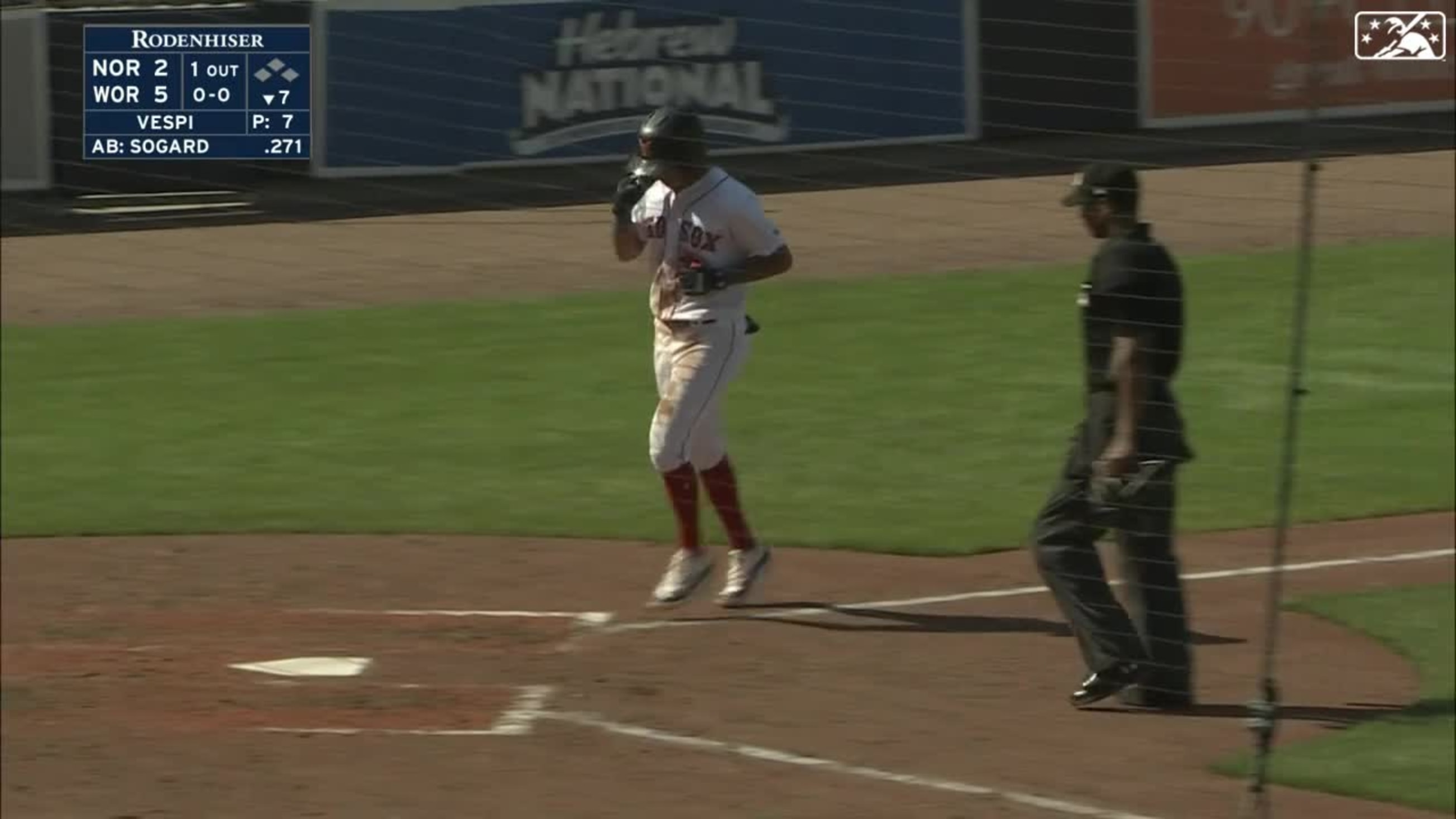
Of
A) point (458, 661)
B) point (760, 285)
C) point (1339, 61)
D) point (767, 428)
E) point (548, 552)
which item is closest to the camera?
point (458, 661)

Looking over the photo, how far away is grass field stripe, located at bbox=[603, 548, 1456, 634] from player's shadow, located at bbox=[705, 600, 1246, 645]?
0.09ft

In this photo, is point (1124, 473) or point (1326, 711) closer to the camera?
point (1124, 473)

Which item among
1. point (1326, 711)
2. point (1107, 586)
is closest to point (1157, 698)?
point (1107, 586)

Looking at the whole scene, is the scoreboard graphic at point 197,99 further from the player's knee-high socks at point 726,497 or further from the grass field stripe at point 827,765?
the grass field stripe at point 827,765

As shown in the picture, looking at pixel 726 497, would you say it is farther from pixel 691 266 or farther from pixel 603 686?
pixel 603 686

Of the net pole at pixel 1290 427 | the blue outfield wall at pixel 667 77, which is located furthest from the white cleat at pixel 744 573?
the blue outfield wall at pixel 667 77

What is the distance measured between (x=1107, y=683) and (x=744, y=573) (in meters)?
1.97

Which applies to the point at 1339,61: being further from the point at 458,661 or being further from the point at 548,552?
the point at 458,661

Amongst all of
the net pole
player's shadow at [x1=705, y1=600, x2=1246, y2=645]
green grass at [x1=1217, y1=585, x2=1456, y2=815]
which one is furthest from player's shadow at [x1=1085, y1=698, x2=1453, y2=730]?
the net pole

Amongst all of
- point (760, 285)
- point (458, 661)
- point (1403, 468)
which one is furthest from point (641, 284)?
point (458, 661)

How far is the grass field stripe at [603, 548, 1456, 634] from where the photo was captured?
384 inches

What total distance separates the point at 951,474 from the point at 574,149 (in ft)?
38.6

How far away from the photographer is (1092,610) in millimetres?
8477

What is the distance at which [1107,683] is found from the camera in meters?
8.48
